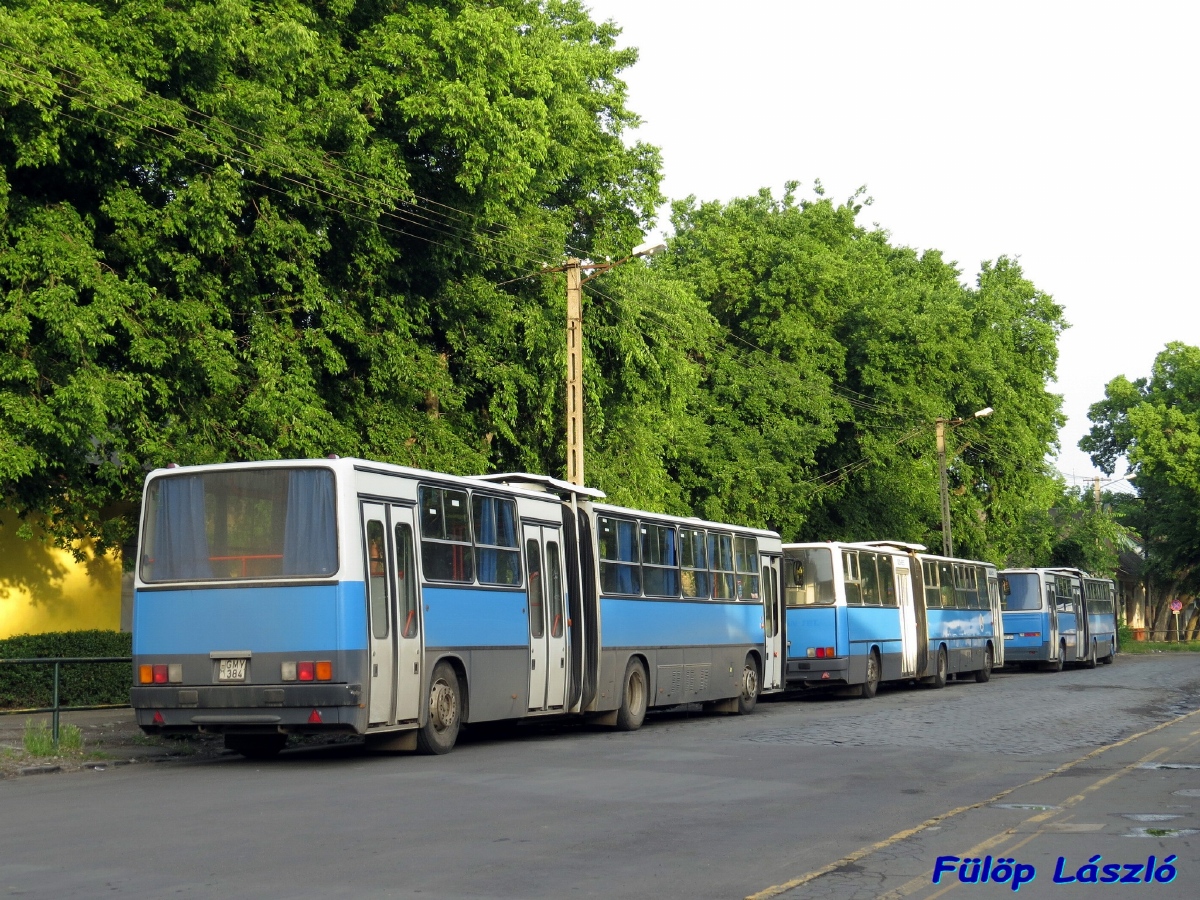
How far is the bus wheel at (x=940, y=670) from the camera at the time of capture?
37000 millimetres

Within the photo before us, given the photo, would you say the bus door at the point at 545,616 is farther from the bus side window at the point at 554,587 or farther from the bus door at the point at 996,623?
the bus door at the point at 996,623

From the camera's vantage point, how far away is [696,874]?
29.1ft

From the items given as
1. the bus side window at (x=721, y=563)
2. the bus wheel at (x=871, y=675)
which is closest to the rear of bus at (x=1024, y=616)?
the bus wheel at (x=871, y=675)

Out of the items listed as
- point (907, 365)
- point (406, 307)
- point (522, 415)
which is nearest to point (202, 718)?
point (406, 307)

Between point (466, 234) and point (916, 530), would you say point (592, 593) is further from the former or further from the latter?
point (916, 530)

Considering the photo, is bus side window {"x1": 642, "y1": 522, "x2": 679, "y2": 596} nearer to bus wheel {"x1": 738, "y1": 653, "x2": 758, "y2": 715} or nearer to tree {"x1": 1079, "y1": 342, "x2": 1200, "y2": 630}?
bus wheel {"x1": 738, "y1": 653, "x2": 758, "y2": 715}

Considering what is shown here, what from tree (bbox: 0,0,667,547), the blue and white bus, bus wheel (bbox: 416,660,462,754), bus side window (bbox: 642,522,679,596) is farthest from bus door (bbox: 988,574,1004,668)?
bus wheel (bbox: 416,660,462,754)

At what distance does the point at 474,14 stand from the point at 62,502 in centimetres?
955

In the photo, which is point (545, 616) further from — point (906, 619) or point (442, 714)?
point (906, 619)

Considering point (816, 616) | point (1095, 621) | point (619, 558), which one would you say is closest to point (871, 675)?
point (816, 616)

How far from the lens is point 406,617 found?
1622 centimetres

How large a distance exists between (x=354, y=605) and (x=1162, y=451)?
6526 centimetres

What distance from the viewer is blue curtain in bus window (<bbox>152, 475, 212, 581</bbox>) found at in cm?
1579

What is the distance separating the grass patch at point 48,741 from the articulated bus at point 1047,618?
34032 mm
